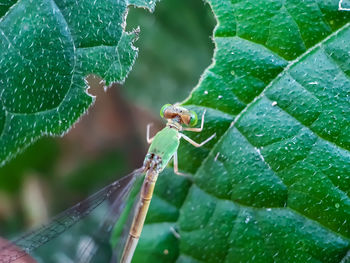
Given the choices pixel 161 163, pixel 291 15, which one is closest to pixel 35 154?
pixel 161 163

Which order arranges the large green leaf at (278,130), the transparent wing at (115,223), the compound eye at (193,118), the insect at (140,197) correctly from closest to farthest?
the large green leaf at (278,130) → the compound eye at (193,118) → the insect at (140,197) → the transparent wing at (115,223)

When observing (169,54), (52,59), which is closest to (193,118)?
(52,59)

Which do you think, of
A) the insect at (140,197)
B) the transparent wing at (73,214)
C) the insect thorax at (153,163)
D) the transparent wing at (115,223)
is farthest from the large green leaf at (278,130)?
the transparent wing at (73,214)

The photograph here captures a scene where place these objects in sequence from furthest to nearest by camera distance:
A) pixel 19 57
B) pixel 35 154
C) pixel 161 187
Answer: pixel 35 154 < pixel 161 187 < pixel 19 57

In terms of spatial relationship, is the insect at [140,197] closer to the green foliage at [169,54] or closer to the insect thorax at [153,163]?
the insect thorax at [153,163]

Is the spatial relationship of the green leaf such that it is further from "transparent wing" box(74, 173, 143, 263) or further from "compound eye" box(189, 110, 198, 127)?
"transparent wing" box(74, 173, 143, 263)

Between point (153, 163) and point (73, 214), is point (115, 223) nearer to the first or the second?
point (73, 214)

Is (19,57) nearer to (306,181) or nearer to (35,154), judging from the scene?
(306,181)
